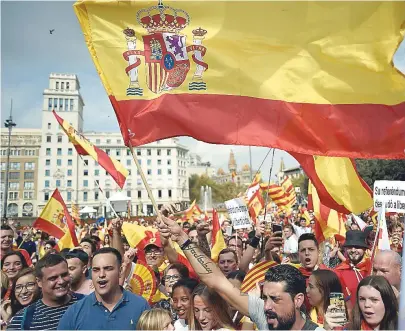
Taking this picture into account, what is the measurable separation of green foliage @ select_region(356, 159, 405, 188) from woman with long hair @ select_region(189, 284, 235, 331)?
34.9 meters

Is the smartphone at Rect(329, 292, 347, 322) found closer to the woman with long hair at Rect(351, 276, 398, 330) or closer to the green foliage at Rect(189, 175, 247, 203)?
the woman with long hair at Rect(351, 276, 398, 330)

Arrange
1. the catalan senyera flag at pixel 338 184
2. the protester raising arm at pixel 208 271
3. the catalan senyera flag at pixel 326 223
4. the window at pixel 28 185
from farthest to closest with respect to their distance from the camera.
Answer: the window at pixel 28 185 < the catalan senyera flag at pixel 326 223 < the catalan senyera flag at pixel 338 184 < the protester raising arm at pixel 208 271

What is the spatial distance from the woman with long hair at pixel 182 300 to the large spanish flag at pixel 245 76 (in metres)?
1.41

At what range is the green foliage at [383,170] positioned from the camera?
36.4 metres

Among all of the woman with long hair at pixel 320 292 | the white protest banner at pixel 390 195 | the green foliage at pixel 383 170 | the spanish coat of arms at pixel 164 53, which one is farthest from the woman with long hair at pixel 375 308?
the green foliage at pixel 383 170

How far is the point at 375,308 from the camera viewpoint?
3.36 m

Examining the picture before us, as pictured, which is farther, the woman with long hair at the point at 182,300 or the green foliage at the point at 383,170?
the green foliage at the point at 383,170

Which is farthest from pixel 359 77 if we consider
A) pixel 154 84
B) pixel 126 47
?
pixel 126 47

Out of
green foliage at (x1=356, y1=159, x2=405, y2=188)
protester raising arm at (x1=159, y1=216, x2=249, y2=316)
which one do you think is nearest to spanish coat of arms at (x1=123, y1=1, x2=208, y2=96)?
protester raising arm at (x1=159, y1=216, x2=249, y2=316)

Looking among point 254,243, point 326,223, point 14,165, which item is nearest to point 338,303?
point 254,243

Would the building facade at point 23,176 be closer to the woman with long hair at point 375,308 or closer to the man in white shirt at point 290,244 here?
the man in white shirt at point 290,244

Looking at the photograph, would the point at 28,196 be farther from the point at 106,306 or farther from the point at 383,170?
the point at 106,306

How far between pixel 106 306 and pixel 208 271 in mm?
916

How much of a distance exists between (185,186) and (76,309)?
404 ft
